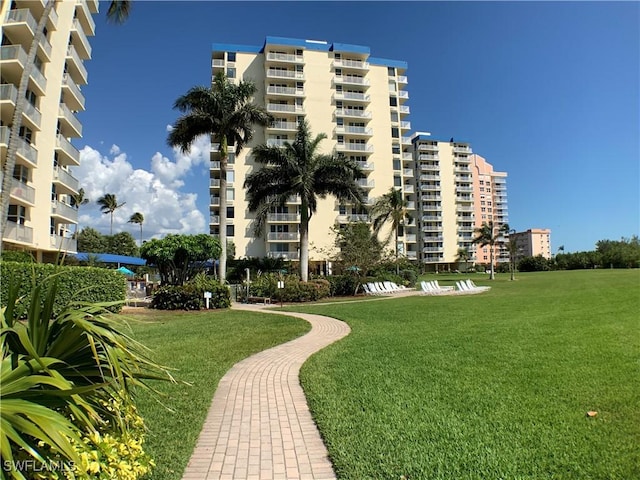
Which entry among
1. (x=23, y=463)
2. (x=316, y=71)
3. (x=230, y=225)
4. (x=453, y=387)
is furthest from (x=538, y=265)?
(x=23, y=463)

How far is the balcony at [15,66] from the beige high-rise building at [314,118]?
2591 centimetres

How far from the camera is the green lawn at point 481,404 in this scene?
3.57 meters

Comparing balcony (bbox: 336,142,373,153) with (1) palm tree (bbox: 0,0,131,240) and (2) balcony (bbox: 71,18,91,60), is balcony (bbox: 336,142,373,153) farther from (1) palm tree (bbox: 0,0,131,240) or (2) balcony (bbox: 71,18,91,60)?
(1) palm tree (bbox: 0,0,131,240)

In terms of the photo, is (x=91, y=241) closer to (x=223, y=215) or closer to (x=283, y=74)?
(x=283, y=74)

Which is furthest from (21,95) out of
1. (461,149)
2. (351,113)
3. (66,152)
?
(461,149)

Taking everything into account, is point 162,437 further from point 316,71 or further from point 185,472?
point 316,71

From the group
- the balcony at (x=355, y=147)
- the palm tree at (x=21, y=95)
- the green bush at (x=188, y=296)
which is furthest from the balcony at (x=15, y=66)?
the balcony at (x=355, y=147)

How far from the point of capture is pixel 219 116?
2527 centimetres

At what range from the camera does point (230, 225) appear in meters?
51.8

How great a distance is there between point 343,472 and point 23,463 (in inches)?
97.0

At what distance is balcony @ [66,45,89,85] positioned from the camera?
103 feet

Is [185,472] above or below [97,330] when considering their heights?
below

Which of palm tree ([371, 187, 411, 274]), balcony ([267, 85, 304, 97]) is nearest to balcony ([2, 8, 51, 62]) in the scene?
balcony ([267, 85, 304, 97])

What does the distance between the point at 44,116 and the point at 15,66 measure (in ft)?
14.3
